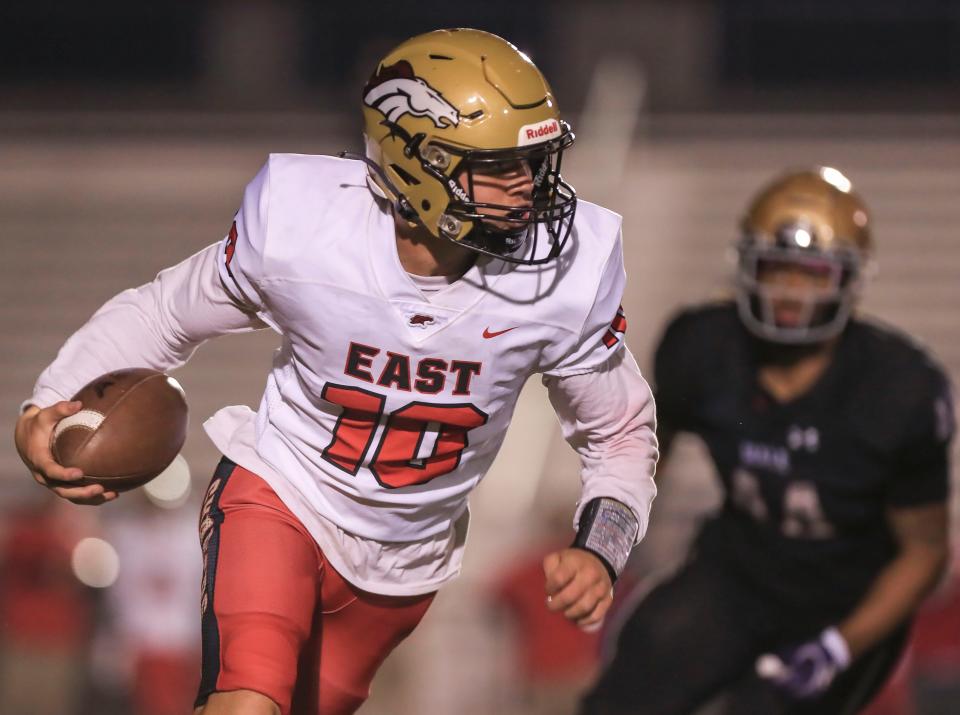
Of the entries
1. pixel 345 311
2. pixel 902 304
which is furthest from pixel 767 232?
pixel 902 304

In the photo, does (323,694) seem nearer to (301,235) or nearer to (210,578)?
(210,578)

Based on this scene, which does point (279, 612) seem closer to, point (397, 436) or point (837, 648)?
point (397, 436)

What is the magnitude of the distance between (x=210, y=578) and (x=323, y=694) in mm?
440

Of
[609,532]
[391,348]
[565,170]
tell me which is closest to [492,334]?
[391,348]

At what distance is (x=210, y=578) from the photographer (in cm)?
261

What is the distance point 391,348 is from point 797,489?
1.42 m

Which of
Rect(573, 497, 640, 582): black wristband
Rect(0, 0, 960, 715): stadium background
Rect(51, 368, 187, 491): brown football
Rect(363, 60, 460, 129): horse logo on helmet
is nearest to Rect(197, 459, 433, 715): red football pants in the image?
Rect(51, 368, 187, 491): brown football

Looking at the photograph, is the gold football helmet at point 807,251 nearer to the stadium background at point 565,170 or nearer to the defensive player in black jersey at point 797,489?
the defensive player in black jersey at point 797,489

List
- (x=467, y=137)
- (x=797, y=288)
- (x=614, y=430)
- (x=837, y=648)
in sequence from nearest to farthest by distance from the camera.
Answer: (x=467, y=137) → (x=614, y=430) → (x=837, y=648) → (x=797, y=288)

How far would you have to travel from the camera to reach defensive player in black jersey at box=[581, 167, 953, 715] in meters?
3.56

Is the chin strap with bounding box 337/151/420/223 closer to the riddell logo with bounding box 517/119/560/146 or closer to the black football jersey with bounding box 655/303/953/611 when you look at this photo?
the riddell logo with bounding box 517/119/560/146

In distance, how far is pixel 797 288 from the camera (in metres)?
3.70

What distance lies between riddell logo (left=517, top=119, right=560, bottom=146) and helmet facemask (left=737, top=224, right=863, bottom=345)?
4.13 feet

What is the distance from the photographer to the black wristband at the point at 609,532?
259cm
